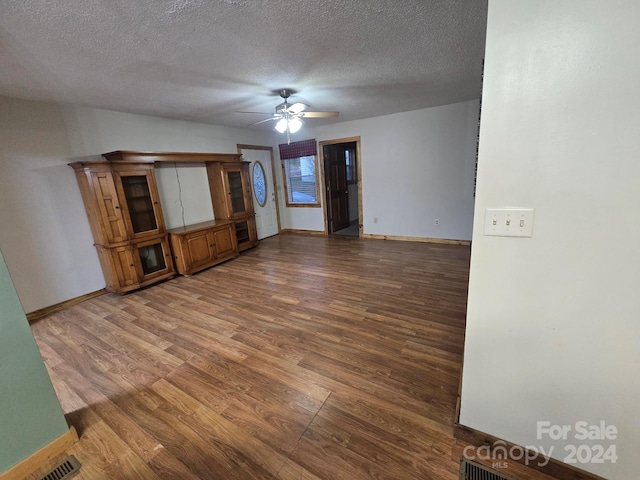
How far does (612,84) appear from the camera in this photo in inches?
33.5

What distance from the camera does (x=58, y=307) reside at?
3.09 m

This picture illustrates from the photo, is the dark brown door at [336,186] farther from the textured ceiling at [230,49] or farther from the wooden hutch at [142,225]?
the textured ceiling at [230,49]

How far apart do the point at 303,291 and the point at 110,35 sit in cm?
272

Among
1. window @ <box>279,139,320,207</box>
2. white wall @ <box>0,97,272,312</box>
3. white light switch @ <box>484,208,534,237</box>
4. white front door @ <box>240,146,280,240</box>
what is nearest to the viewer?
white light switch @ <box>484,208,534,237</box>

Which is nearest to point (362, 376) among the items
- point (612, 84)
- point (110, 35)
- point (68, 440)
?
point (68, 440)

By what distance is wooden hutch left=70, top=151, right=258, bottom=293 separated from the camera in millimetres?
3125

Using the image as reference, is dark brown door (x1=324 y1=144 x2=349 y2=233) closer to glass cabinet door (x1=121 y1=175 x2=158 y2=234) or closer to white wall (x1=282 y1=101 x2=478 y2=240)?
white wall (x1=282 y1=101 x2=478 y2=240)

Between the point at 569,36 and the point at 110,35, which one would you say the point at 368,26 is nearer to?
the point at 569,36

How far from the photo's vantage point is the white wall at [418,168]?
167 inches

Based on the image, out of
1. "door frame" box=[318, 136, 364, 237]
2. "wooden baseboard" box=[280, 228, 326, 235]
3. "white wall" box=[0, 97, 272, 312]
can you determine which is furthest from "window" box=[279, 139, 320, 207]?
"white wall" box=[0, 97, 272, 312]

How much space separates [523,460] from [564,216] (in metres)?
1.17

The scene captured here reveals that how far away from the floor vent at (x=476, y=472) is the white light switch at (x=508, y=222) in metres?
1.09

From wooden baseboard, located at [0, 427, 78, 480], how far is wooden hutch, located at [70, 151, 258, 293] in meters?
2.25

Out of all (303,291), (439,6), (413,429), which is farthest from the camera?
(303,291)
